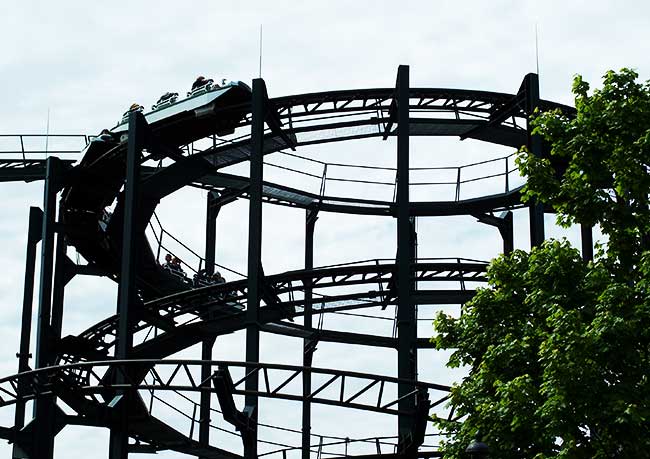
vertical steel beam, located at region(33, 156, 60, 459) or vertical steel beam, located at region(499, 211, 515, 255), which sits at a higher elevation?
vertical steel beam, located at region(499, 211, 515, 255)

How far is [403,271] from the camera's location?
112 feet

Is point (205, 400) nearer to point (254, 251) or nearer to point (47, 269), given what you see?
point (47, 269)

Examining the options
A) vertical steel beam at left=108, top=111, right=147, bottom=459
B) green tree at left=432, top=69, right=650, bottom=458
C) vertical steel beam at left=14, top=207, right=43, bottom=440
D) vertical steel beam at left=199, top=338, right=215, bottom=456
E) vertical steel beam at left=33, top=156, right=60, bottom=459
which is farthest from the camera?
vertical steel beam at left=14, top=207, right=43, bottom=440

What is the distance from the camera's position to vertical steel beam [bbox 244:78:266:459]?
3266 centimetres

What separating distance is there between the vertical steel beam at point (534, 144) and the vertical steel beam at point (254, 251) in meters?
7.35

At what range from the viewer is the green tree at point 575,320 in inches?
851

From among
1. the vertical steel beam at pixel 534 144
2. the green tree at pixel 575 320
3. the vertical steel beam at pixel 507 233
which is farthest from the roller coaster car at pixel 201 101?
the green tree at pixel 575 320

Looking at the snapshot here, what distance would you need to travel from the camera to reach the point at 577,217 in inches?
941

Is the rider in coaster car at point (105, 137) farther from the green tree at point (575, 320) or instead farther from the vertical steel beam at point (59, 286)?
the green tree at point (575, 320)

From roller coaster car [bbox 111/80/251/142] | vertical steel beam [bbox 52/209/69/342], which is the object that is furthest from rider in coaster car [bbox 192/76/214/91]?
vertical steel beam [bbox 52/209/69/342]

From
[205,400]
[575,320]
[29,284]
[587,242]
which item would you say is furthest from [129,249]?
[575,320]

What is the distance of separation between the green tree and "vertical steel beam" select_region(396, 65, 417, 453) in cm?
734

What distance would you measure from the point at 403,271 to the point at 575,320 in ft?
41.1

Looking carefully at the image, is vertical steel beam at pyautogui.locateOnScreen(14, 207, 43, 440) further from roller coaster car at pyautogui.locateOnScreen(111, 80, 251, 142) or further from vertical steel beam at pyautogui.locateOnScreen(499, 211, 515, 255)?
vertical steel beam at pyautogui.locateOnScreen(499, 211, 515, 255)
